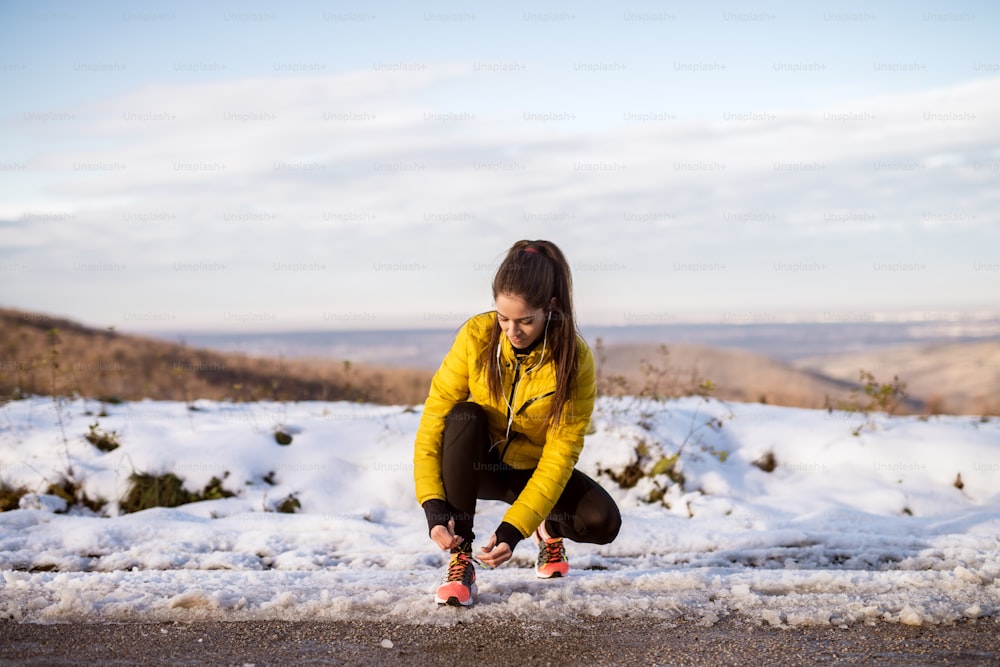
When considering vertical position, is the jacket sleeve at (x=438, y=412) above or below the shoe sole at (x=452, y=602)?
above

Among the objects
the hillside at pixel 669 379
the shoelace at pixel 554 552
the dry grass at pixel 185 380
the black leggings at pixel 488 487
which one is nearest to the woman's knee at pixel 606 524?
the black leggings at pixel 488 487

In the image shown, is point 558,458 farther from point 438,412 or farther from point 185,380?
point 185,380

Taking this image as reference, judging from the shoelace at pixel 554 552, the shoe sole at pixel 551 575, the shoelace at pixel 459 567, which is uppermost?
the shoelace at pixel 459 567

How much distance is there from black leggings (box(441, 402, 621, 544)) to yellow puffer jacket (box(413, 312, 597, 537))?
0.07 m

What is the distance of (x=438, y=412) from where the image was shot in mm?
3781

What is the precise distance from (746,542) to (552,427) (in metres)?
1.67

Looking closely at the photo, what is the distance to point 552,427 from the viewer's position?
3.69 m

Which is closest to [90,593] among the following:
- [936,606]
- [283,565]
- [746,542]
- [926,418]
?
[283,565]

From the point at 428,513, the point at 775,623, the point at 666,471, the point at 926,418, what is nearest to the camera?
the point at 775,623

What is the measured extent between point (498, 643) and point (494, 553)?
35 centimetres

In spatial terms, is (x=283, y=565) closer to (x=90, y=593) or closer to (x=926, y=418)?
(x=90, y=593)

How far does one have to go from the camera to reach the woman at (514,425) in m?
3.43

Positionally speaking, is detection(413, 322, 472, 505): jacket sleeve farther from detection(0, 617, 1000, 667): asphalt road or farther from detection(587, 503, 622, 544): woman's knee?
detection(587, 503, 622, 544): woman's knee

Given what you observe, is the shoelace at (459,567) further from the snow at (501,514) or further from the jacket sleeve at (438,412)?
the jacket sleeve at (438,412)
